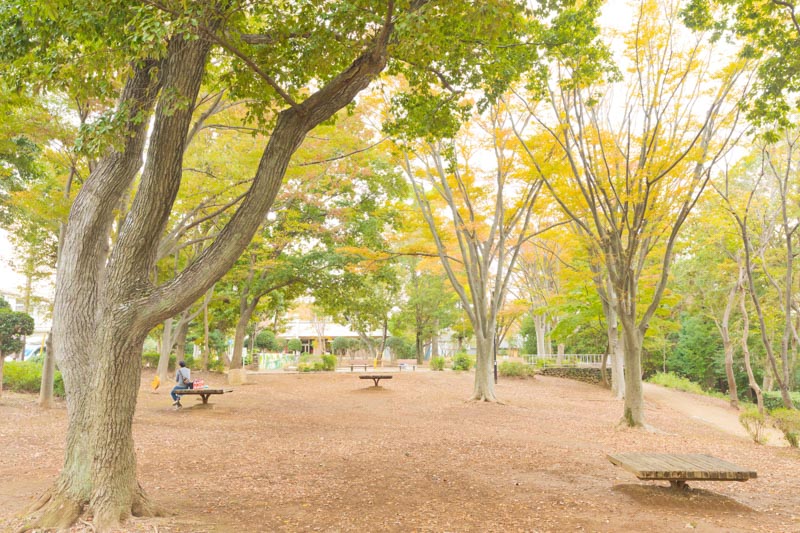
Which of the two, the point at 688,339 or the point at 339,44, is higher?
the point at 339,44

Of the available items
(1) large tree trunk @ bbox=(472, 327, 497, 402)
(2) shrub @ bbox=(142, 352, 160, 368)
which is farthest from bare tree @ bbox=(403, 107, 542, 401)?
(2) shrub @ bbox=(142, 352, 160, 368)

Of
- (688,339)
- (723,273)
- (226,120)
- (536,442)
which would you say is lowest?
(536,442)

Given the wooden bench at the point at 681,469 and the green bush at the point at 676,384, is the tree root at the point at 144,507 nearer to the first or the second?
the wooden bench at the point at 681,469

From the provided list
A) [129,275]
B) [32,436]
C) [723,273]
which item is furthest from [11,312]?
[723,273]

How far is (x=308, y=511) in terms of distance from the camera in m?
4.77

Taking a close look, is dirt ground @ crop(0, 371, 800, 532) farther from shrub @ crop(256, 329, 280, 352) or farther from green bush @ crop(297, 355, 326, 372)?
shrub @ crop(256, 329, 280, 352)

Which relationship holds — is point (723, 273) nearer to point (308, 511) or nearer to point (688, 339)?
point (688, 339)

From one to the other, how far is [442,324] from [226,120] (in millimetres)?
24831

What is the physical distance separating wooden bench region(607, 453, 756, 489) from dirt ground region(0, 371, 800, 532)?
0.28m

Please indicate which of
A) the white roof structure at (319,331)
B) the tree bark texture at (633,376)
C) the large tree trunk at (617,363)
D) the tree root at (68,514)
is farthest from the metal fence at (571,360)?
the tree root at (68,514)

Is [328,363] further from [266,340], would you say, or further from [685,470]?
[685,470]

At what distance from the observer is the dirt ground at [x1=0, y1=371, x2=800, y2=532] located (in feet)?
15.0

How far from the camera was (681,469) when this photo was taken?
5.12 metres

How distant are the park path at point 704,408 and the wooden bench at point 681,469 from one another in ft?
20.3
